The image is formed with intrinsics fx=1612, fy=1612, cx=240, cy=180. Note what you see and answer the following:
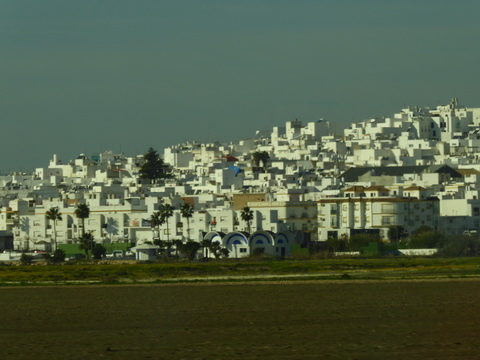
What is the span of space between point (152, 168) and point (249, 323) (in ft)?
464

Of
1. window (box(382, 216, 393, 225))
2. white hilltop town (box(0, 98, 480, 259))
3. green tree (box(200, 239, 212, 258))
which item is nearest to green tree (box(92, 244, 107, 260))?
white hilltop town (box(0, 98, 480, 259))

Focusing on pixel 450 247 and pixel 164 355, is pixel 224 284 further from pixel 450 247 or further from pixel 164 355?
pixel 450 247

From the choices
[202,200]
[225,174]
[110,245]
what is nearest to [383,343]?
[110,245]

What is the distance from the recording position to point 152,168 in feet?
595

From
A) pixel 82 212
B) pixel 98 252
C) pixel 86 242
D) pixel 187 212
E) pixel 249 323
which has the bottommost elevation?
pixel 249 323

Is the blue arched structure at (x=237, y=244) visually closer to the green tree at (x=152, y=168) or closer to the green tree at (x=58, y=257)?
the green tree at (x=58, y=257)

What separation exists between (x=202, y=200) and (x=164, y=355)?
106311 mm

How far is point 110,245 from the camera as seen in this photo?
12400 cm

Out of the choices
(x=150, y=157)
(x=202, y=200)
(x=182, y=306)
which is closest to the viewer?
(x=182, y=306)

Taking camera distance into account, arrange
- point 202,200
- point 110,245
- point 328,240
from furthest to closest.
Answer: point 202,200 < point 110,245 < point 328,240

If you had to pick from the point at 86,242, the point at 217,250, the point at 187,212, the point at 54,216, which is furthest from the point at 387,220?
the point at 54,216

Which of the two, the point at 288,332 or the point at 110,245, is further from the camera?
the point at 110,245

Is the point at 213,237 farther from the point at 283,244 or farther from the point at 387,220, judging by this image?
the point at 387,220

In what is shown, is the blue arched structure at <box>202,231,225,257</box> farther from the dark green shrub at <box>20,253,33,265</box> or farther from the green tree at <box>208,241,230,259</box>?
the dark green shrub at <box>20,253,33,265</box>
